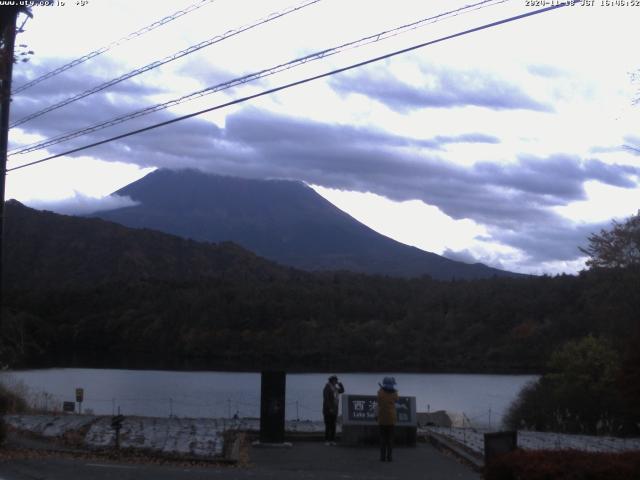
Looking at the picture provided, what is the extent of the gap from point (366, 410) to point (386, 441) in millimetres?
2545

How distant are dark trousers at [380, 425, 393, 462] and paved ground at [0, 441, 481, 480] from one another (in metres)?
0.17

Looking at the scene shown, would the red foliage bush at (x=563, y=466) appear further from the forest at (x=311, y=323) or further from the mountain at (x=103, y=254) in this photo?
the mountain at (x=103, y=254)

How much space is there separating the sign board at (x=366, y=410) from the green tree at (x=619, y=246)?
896 inches

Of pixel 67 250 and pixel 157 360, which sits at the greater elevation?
pixel 67 250

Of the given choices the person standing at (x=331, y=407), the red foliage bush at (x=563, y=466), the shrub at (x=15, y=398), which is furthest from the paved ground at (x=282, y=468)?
the shrub at (x=15, y=398)

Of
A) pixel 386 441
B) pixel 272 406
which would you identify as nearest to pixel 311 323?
pixel 272 406

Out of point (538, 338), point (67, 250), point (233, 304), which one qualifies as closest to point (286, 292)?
point (233, 304)

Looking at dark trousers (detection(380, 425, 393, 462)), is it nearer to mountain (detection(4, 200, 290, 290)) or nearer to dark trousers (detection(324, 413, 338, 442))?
dark trousers (detection(324, 413, 338, 442))

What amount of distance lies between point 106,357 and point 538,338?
2959cm

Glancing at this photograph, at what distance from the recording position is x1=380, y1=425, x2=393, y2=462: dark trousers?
17.0 metres

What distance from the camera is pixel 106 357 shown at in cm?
6606

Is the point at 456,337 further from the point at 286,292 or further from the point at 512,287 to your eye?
the point at 286,292

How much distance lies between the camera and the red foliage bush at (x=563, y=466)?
1045 centimetres

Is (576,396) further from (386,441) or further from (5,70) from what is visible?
(5,70)
